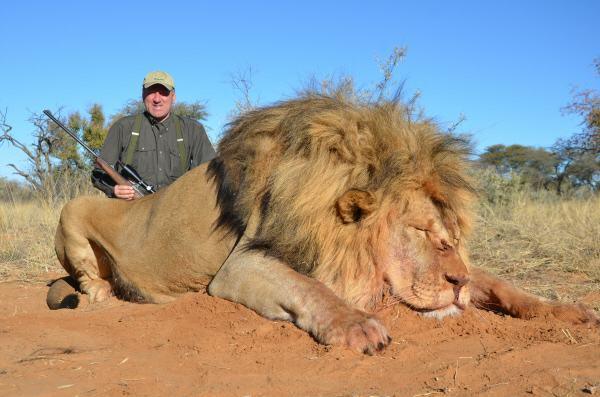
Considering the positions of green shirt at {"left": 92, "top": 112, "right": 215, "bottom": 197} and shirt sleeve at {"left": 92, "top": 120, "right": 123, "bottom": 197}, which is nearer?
shirt sleeve at {"left": 92, "top": 120, "right": 123, "bottom": 197}

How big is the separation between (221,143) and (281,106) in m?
0.50

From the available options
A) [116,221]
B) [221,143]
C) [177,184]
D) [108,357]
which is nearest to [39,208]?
[116,221]

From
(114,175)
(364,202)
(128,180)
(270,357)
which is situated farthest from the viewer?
(128,180)

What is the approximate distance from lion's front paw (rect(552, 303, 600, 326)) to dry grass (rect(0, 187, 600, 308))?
0.74 meters

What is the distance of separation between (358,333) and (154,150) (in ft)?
14.2

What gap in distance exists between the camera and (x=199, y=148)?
694cm

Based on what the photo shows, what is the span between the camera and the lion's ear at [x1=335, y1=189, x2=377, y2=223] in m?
3.36

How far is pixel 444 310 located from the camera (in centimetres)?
339

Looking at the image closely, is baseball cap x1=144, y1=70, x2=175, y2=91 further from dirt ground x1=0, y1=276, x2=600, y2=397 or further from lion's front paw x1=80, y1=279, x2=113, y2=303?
dirt ground x1=0, y1=276, x2=600, y2=397

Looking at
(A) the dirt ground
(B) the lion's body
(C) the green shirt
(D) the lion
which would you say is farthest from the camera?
(C) the green shirt

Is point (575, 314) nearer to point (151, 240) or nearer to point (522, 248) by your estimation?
point (151, 240)

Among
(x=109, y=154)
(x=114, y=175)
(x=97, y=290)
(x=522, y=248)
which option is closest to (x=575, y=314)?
(x=522, y=248)

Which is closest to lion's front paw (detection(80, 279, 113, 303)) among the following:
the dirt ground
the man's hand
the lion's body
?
the lion's body

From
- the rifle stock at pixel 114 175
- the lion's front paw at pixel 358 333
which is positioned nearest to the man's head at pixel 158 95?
the rifle stock at pixel 114 175
